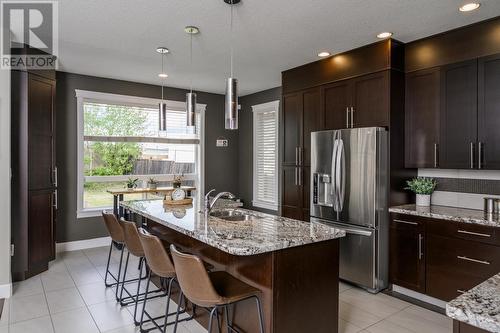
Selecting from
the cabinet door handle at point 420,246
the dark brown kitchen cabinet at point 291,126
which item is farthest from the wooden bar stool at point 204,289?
the dark brown kitchen cabinet at point 291,126

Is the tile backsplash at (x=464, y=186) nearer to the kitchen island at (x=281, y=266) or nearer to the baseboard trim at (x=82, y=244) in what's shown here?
the kitchen island at (x=281, y=266)

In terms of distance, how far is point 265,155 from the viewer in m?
6.24

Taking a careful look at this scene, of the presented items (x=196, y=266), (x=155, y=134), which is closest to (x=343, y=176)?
(x=196, y=266)

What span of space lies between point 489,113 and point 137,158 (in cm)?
504

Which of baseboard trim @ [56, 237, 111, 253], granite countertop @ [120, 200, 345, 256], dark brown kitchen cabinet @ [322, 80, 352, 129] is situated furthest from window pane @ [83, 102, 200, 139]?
dark brown kitchen cabinet @ [322, 80, 352, 129]

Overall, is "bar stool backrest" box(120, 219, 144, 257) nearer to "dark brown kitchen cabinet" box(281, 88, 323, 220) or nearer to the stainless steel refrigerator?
the stainless steel refrigerator

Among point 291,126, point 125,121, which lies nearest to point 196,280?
point 291,126

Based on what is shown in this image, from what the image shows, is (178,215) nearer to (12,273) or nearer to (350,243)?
(350,243)

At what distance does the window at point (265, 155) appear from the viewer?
605 cm

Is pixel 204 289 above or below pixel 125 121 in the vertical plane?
below

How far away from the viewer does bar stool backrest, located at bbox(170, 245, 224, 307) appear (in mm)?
1908

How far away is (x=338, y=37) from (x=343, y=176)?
154 centimetres

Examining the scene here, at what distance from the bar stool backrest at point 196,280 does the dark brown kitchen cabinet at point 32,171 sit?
2853 mm

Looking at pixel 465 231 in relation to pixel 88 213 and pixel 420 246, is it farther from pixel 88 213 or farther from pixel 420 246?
pixel 88 213
